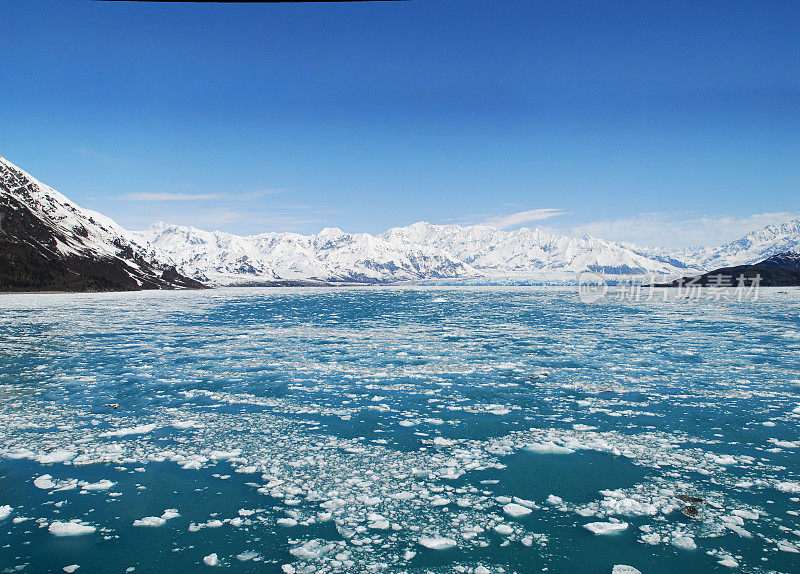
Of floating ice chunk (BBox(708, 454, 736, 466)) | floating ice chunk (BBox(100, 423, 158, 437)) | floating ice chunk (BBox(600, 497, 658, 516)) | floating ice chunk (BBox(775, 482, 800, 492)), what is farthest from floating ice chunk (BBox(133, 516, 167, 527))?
floating ice chunk (BBox(775, 482, 800, 492))

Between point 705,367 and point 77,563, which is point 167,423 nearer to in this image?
point 77,563

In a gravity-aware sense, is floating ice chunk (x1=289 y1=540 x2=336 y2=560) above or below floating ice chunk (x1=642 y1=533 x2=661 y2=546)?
below

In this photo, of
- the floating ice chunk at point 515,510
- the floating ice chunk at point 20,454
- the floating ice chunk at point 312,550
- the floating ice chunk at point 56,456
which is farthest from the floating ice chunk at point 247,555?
the floating ice chunk at point 20,454

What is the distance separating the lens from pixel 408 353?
1024 inches

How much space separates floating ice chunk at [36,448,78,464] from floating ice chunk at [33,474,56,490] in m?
0.91

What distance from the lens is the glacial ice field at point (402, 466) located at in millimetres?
7285

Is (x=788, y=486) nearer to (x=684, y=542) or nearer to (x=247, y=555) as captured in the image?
(x=684, y=542)

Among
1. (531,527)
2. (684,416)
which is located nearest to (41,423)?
(531,527)

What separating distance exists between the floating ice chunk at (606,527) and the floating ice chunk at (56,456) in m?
11.6

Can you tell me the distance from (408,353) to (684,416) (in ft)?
47.5

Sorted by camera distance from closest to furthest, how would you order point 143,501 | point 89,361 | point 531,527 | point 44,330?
1. point 531,527
2. point 143,501
3. point 89,361
4. point 44,330

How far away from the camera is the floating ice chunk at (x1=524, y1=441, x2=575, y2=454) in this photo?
11547 millimetres

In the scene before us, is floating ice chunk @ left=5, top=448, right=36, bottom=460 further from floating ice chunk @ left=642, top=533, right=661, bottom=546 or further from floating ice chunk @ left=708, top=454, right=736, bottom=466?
floating ice chunk @ left=708, top=454, right=736, bottom=466

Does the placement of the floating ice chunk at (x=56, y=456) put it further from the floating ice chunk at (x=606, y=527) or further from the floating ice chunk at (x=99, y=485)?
the floating ice chunk at (x=606, y=527)
